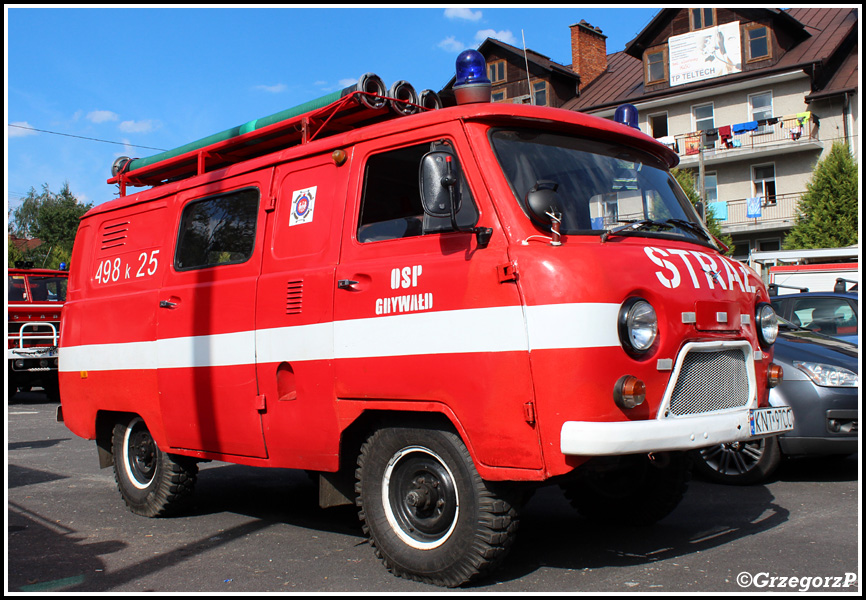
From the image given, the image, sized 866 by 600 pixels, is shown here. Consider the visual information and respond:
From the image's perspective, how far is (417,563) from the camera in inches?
181

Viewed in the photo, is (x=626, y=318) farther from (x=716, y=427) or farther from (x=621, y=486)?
(x=621, y=486)

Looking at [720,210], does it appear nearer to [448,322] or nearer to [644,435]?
[448,322]

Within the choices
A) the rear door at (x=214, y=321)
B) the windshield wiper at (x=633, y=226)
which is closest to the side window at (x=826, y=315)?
the windshield wiper at (x=633, y=226)

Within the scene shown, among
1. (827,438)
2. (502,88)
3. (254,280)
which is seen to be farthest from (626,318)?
(502,88)

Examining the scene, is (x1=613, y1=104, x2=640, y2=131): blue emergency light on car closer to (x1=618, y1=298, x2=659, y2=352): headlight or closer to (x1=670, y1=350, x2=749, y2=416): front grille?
(x1=670, y1=350, x2=749, y2=416): front grille

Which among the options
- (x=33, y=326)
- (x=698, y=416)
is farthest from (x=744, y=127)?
(x=698, y=416)

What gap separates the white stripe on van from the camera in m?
4.04

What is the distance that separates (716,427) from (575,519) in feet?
7.34

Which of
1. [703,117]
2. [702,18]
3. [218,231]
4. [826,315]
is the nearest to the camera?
[218,231]

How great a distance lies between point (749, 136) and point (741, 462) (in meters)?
31.8

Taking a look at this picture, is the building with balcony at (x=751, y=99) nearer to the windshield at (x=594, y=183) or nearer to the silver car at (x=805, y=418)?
the silver car at (x=805, y=418)

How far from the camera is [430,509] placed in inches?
183

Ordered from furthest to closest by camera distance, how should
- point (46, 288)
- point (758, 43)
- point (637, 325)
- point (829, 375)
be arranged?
point (758, 43) → point (46, 288) → point (829, 375) → point (637, 325)

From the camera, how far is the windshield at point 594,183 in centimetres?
463
